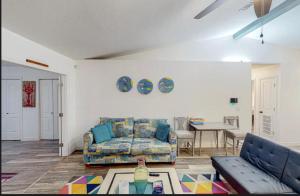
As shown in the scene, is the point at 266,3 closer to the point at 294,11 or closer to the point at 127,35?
→ the point at 294,11

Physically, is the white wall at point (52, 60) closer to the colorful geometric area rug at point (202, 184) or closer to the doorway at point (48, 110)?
the doorway at point (48, 110)

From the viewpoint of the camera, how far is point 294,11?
118 inches

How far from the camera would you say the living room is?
208cm

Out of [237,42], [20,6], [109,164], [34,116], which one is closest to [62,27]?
[20,6]

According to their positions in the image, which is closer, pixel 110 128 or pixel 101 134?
pixel 101 134

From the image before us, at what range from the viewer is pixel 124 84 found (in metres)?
4.13

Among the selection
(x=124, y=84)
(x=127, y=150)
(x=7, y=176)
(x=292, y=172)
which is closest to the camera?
(x=292, y=172)

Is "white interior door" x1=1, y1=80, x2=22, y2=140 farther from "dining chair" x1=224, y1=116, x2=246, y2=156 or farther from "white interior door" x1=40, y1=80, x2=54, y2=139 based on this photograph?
"dining chair" x1=224, y1=116, x2=246, y2=156

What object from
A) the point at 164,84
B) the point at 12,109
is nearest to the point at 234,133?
the point at 164,84

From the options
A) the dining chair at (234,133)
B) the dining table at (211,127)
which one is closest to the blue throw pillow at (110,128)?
the dining table at (211,127)

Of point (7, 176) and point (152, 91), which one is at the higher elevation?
point (152, 91)

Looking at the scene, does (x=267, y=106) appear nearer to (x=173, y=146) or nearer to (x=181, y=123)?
(x=181, y=123)

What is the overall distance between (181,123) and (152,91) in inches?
44.9

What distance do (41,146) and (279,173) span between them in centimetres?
521
